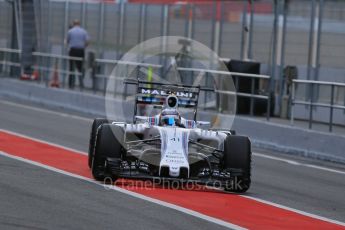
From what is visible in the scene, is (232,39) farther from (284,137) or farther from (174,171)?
(174,171)

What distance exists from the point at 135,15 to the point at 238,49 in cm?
534

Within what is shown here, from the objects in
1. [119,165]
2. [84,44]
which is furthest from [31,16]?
[119,165]

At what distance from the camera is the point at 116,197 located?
39.7ft

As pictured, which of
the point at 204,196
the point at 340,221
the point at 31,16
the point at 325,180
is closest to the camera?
the point at 340,221

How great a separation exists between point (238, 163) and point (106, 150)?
1719 mm

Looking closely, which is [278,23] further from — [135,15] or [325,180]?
[325,180]

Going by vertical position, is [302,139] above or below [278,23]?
below

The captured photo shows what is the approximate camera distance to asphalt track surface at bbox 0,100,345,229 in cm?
1036

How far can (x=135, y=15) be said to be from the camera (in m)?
31.5

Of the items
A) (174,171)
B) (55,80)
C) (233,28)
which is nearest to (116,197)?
(174,171)

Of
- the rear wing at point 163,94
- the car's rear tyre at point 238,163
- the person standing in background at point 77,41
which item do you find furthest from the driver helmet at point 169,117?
the person standing in background at point 77,41

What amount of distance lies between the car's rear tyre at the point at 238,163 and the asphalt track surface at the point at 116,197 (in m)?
0.29

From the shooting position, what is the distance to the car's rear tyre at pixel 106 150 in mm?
13219

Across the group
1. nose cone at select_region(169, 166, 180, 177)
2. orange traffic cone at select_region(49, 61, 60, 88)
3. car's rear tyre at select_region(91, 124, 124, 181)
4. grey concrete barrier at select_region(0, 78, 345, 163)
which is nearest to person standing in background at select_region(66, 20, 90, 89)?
orange traffic cone at select_region(49, 61, 60, 88)
